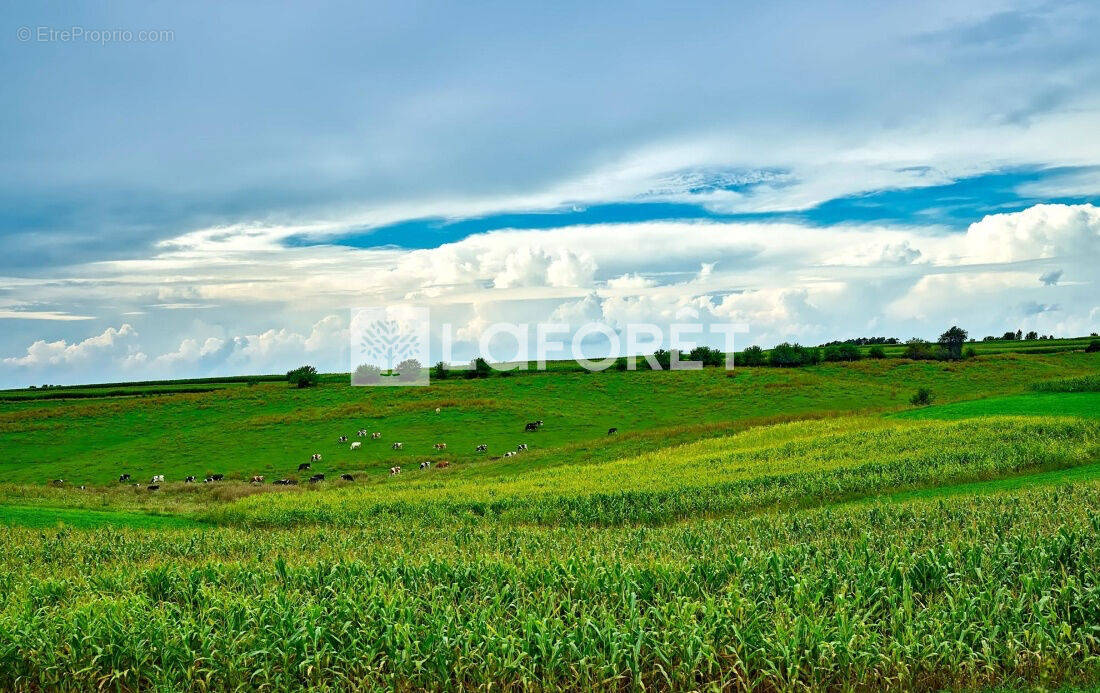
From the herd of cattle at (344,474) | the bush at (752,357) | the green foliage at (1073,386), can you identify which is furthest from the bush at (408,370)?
the green foliage at (1073,386)

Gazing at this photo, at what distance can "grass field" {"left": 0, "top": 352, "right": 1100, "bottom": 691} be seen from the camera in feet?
28.9

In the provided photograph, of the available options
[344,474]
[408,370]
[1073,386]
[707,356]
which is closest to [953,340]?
[707,356]

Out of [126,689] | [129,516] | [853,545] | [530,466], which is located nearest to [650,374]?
[530,466]

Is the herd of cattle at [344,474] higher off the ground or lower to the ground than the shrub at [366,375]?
lower

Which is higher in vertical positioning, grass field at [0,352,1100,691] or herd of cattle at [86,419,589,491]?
grass field at [0,352,1100,691]

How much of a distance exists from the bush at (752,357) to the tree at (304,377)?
5707 cm

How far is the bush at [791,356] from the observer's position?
100062 millimetres

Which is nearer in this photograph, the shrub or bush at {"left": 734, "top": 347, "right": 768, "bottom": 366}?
the shrub

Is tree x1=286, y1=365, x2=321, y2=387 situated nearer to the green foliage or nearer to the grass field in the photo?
the grass field

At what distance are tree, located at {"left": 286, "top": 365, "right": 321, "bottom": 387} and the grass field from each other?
55.0m

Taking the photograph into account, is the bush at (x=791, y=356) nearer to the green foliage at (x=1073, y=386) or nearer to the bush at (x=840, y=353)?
the bush at (x=840, y=353)

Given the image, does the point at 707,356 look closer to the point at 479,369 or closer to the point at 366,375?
the point at 479,369

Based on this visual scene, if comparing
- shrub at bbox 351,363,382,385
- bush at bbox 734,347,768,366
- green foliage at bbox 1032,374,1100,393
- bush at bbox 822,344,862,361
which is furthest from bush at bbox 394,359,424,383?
green foliage at bbox 1032,374,1100,393

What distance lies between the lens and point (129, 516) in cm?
2684
